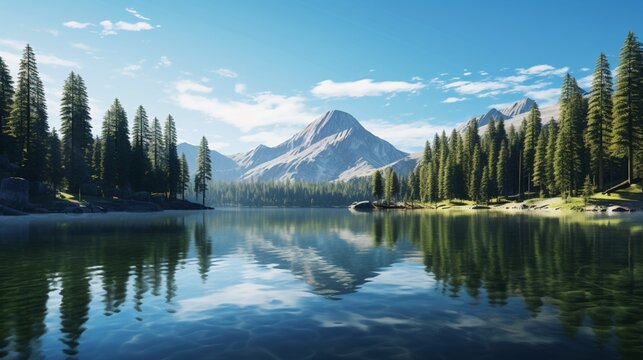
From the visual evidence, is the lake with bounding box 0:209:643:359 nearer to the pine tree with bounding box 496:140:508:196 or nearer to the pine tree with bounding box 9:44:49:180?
the pine tree with bounding box 9:44:49:180

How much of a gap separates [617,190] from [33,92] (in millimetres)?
107667

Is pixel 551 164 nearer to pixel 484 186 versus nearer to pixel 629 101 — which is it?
pixel 484 186

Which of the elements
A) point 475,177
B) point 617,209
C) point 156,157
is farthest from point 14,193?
point 475,177

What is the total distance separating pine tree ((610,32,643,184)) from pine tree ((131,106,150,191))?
9882 cm

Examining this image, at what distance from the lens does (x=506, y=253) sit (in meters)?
23.5

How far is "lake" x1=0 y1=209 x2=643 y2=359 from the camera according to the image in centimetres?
894

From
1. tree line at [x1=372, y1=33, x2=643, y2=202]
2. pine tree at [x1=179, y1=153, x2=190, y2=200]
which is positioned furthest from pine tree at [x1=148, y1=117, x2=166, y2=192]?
tree line at [x1=372, y1=33, x2=643, y2=202]

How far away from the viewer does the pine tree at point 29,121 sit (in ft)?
241

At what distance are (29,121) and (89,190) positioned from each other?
1848cm

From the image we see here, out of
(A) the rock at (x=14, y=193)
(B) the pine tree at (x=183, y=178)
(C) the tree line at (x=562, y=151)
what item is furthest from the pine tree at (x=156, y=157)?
(C) the tree line at (x=562, y=151)

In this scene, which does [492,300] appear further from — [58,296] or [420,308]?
[58,296]

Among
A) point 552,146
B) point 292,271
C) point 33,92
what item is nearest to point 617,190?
point 552,146

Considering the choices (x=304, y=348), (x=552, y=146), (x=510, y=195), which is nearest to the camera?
(x=304, y=348)

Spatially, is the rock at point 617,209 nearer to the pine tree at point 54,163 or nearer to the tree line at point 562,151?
the tree line at point 562,151
